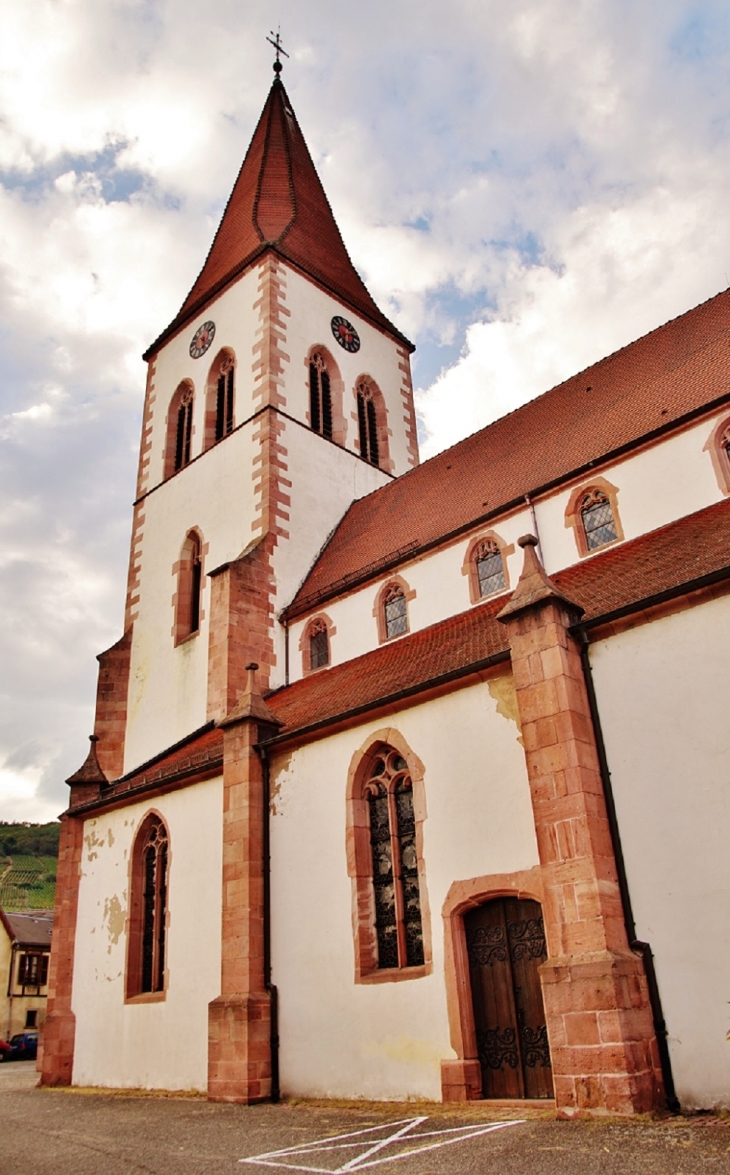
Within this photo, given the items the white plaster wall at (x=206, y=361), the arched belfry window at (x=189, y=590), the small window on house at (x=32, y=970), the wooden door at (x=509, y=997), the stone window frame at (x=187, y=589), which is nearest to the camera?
the wooden door at (x=509, y=997)

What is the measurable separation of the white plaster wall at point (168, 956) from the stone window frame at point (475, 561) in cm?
497

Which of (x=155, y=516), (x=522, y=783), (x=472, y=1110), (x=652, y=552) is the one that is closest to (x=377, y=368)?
(x=155, y=516)

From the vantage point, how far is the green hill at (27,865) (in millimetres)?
75875

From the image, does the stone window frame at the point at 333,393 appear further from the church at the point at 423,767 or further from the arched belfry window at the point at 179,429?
the arched belfry window at the point at 179,429

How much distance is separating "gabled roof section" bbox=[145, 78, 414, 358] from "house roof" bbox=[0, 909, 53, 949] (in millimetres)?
27625

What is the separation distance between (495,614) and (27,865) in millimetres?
91068

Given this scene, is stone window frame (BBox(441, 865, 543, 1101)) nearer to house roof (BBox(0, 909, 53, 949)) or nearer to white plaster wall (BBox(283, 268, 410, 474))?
white plaster wall (BBox(283, 268, 410, 474))

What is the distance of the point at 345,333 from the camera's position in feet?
77.7

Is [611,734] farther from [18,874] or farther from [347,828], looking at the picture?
[18,874]

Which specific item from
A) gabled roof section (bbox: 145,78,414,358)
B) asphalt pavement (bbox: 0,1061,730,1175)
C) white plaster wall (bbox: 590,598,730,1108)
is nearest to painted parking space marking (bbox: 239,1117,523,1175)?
asphalt pavement (bbox: 0,1061,730,1175)

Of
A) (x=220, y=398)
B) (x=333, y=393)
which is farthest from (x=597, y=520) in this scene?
(x=220, y=398)

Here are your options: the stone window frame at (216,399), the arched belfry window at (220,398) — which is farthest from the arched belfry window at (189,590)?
the arched belfry window at (220,398)

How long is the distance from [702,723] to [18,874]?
9102cm

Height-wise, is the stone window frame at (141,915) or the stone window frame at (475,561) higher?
the stone window frame at (475,561)
